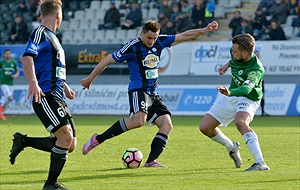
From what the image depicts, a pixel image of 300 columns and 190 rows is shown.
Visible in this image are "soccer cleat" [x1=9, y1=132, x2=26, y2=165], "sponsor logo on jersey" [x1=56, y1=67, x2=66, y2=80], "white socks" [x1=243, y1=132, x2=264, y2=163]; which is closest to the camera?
"sponsor logo on jersey" [x1=56, y1=67, x2=66, y2=80]

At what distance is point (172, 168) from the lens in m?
10.7

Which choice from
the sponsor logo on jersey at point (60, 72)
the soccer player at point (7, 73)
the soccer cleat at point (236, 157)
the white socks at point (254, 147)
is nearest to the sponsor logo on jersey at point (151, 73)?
the soccer cleat at point (236, 157)

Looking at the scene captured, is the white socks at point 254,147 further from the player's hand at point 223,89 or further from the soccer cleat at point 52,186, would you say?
the soccer cleat at point 52,186

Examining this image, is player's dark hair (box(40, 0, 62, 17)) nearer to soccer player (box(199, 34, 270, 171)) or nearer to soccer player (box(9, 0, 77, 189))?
soccer player (box(9, 0, 77, 189))

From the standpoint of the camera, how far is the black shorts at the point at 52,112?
8.28 m

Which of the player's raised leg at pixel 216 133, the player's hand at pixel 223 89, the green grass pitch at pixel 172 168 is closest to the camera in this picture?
the green grass pitch at pixel 172 168

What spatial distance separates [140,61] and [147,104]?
2.24 feet

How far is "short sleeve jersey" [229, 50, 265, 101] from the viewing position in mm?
10305

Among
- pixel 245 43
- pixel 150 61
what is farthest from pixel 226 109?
pixel 150 61

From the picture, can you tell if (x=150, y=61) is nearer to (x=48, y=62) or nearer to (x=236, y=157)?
(x=236, y=157)

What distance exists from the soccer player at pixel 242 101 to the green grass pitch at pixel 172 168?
1.31 feet

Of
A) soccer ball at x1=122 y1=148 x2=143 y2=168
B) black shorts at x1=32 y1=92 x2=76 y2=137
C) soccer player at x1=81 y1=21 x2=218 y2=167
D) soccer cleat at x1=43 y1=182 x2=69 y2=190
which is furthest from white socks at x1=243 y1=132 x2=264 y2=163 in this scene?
soccer cleat at x1=43 y1=182 x2=69 y2=190

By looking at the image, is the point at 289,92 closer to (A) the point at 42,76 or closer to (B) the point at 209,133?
(B) the point at 209,133

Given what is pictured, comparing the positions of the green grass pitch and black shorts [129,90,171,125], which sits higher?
black shorts [129,90,171,125]
